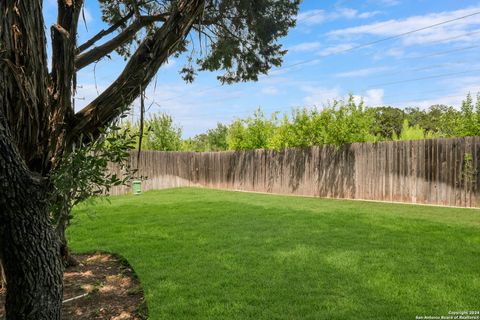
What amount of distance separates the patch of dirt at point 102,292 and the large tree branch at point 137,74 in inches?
57.5

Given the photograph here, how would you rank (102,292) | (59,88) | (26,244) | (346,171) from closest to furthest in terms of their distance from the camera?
(26,244)
(59,88)
(102,292)
(346,171)

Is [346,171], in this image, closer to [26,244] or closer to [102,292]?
[102,292]

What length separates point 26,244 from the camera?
1660mm

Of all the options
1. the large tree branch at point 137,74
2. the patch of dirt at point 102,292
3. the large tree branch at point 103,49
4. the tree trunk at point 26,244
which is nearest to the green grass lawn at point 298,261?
the patch of dirt at point 102,292

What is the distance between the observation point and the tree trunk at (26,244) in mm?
1562

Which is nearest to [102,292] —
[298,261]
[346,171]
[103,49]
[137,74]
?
[298,261]

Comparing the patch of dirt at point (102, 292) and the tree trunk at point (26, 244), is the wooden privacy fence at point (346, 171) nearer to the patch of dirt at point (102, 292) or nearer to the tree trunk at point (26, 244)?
the patch of dirt at point (102, 292)

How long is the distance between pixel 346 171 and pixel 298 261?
7043 millimetres

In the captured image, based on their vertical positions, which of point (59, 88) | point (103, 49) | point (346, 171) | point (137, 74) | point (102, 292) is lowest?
point (102, 292)

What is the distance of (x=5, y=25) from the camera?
1.75 m

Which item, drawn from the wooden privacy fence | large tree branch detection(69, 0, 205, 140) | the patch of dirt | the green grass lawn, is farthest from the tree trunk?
the wooden privacy fence

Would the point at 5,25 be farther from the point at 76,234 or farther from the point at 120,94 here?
the point at 76,234

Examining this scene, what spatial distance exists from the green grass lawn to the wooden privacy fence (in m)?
1.30

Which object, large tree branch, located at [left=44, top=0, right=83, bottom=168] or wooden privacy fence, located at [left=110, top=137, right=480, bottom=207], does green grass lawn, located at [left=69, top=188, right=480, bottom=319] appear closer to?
large tree branch, located at [left=44, top=0, right=83, bottom=168]
